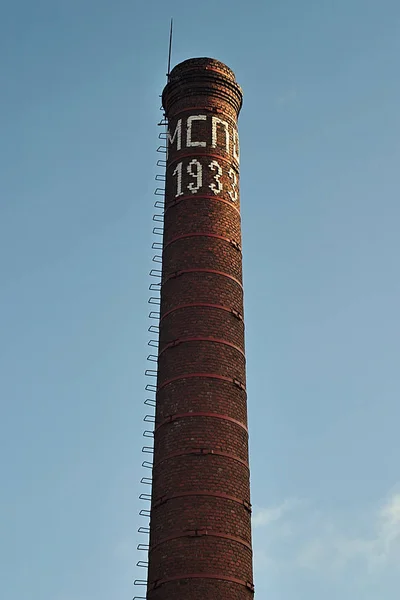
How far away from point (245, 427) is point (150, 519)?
3.84 metres

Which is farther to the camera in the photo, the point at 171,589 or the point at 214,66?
the point at 214,66

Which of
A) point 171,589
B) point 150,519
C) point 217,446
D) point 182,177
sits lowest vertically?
point 171,589

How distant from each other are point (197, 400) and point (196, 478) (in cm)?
230

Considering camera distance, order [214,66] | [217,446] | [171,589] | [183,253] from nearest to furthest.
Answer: [171,589] < [217,446] < [183,253] < [214,66]

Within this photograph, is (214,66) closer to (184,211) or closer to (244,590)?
(184,211)

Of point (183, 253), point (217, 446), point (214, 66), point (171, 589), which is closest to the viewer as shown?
point (171, 589)

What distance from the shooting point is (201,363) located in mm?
26625

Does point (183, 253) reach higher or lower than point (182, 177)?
lower

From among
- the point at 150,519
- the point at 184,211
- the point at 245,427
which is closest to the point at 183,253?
the point at 184,211

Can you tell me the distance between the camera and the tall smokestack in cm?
2409

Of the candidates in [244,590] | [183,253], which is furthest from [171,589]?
[183,253]

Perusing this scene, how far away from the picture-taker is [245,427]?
26812mm

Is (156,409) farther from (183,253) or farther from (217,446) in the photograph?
(183,253)

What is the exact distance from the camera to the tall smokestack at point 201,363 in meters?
24.1
